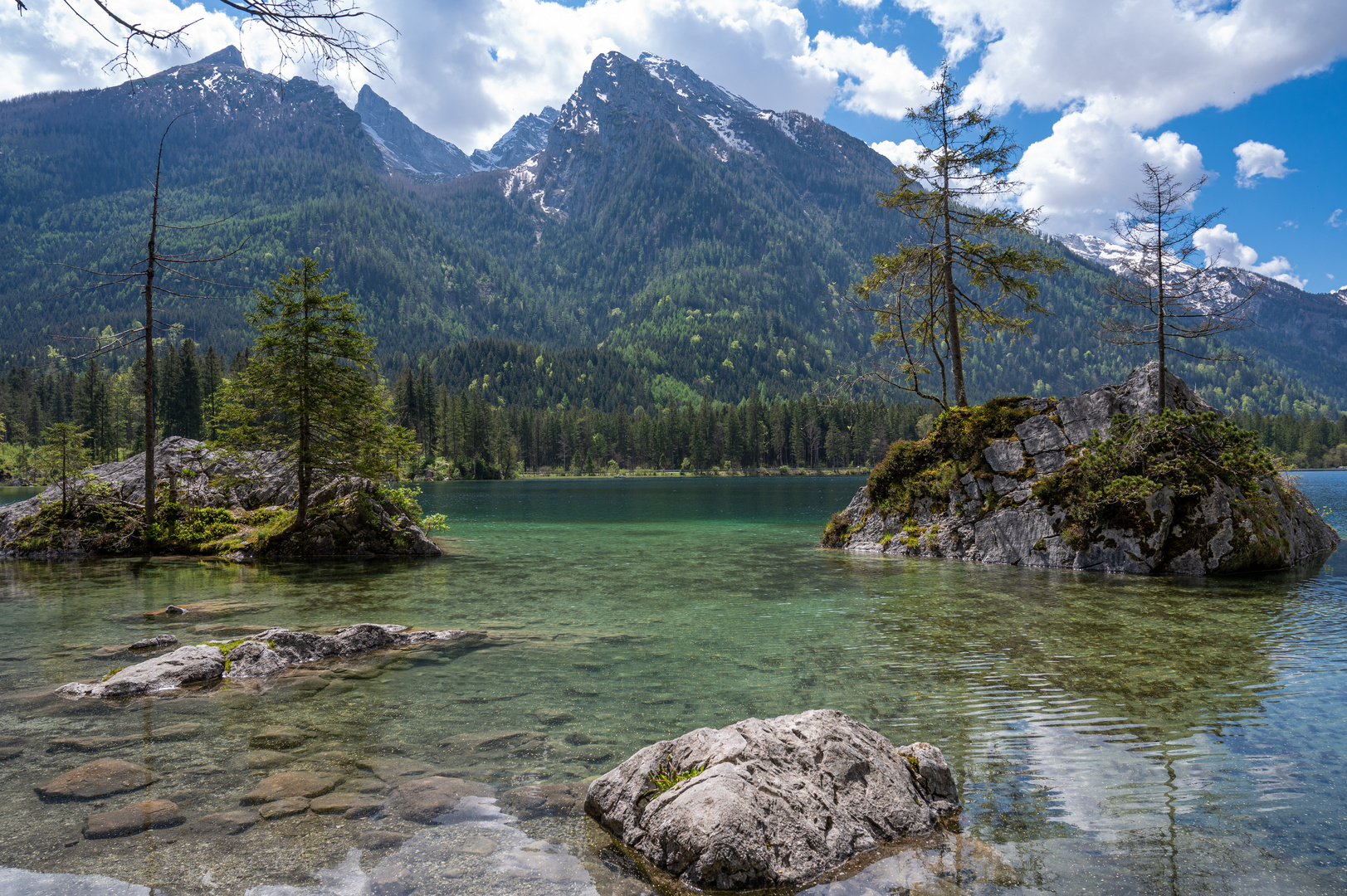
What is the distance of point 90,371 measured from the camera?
3696 inches

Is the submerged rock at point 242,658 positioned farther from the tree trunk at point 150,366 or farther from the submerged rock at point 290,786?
the tree trunk at point 150,366

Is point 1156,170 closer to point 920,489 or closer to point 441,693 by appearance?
point 920,489

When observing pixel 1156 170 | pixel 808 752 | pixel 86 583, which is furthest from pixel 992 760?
pixel 1156 170

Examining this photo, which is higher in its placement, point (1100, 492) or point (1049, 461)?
point (1049, 461)

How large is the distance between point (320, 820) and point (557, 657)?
5782 millimetres

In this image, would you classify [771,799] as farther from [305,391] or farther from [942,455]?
[305,391]

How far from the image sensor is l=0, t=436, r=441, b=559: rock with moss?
25375 millimetres

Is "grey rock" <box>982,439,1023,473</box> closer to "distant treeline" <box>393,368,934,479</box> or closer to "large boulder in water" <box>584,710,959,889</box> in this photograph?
"large boulder in water" <box>584,710,959,889</box>

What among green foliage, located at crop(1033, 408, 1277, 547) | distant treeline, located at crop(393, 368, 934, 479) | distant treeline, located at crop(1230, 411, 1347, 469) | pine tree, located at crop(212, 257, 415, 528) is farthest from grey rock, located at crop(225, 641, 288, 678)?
distant treeline, located at crop(1230, 411, 1347, 469)

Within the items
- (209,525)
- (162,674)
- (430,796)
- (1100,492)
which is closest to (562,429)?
(209,525)

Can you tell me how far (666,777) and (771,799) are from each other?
947 millimetres

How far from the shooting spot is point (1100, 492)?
2062 centimetres

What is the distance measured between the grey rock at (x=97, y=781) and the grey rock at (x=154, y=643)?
19.4ft

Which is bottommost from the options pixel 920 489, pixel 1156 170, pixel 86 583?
pixel 86 583
